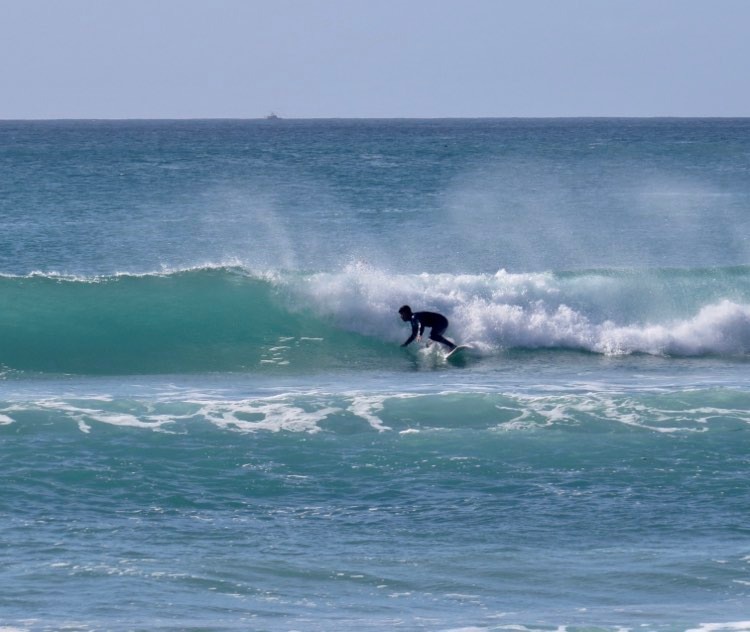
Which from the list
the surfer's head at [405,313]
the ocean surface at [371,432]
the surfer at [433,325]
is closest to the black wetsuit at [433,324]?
the surfer at [433,325]

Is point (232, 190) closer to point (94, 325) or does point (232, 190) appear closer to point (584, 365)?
point (94, 325)

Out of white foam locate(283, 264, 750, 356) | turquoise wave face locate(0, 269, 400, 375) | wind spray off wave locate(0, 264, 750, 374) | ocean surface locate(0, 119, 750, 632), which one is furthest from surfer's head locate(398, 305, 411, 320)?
white foam locate(283, 264, 750, 356)

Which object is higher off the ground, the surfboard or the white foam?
the white foam

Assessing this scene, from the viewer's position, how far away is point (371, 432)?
14938mm

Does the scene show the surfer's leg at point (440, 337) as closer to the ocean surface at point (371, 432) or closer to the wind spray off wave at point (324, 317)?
the ocean surface at point (371, 432)

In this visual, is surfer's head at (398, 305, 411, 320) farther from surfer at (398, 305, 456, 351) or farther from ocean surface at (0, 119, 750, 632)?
ocean surface at (0, 119, 750, 632)

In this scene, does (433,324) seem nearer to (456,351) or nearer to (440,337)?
(440,337)

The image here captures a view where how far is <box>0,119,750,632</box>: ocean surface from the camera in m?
10.2

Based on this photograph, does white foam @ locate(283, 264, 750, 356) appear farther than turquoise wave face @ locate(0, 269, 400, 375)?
Yes

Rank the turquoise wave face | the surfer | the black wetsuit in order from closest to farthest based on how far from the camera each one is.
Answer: the surfer → the black wetsuit → the turquoise wave face

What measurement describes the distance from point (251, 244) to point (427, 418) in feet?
61.3

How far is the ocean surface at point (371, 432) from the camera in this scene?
10172mm

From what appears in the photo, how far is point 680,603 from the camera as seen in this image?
32.4 ft

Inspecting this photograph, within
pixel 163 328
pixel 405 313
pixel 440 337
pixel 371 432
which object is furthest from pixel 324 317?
pixel 371 432
